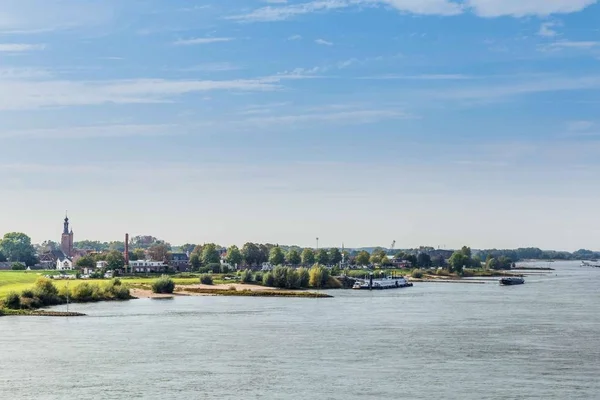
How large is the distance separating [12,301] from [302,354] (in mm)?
46059

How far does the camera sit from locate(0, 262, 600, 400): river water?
50062mm

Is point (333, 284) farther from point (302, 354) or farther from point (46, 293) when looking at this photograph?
point (302, 354)

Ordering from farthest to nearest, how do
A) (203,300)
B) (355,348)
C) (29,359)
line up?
Result: (203,300) < (355,348) < (29,359)

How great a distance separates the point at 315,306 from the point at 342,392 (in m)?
62.4

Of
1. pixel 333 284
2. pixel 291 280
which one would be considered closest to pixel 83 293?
pixel 291 280

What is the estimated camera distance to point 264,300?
12506 cm

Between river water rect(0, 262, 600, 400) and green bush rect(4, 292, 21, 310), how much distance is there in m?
7.57

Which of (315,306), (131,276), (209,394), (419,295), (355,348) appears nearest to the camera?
(209,394)

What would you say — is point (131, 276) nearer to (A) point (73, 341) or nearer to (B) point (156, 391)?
(A) point (73, 341)

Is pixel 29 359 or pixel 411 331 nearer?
pixel 29 359

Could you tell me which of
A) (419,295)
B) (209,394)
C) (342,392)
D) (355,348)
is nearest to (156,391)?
(209,394)

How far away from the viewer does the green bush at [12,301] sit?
95938 mm

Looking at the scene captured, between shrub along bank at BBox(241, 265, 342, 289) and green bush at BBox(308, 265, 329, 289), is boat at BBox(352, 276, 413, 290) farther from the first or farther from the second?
green bush at BBox(308, 265, 329, 289)

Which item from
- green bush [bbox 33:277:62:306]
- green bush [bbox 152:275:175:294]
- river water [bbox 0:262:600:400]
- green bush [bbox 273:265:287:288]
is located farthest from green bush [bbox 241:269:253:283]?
river water [bbox 0:262:600:400]
